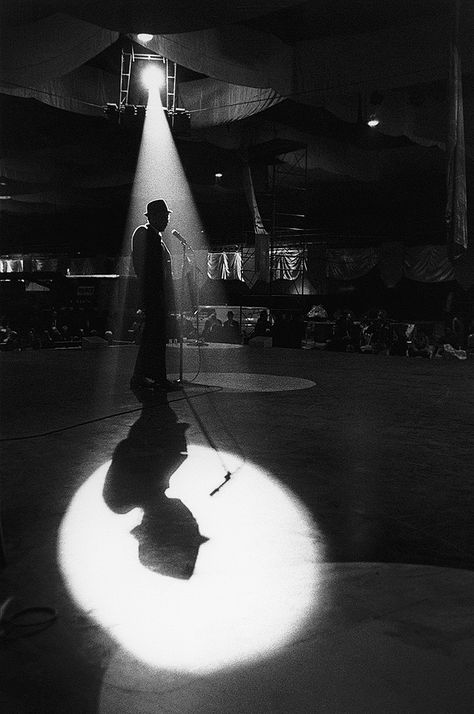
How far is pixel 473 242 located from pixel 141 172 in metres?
7.98

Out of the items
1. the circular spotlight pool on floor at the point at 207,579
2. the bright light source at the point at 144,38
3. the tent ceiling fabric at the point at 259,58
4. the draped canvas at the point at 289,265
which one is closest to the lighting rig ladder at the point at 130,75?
the tent ceiling fabric at the point at 259,58

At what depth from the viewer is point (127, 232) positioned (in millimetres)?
19250

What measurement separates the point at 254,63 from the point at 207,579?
290 inches

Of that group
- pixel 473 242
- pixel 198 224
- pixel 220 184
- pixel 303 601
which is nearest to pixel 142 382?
pixel 303 601

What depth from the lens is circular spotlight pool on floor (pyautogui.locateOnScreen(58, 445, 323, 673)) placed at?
4.43ft

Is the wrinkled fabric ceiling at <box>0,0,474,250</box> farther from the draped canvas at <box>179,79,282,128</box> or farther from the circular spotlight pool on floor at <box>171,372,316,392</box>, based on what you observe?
the circular spotlight pool on floor at <box>171,372,316,392</box>

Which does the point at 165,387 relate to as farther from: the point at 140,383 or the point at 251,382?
the point at 251,382

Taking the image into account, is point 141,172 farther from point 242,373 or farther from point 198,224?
point 242,373

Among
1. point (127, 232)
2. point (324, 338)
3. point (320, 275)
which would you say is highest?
point (127, 232)

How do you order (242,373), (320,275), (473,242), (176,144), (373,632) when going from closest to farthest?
(373,632), (242,373), (176,144), (473,242), (320,275)

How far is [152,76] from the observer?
8.74 metres

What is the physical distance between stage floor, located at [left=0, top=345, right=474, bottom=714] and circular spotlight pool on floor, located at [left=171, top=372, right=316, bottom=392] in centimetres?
143

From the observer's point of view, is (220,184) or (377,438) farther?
(220,184)

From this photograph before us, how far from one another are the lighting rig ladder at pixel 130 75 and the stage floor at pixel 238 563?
→ 20.5ft
